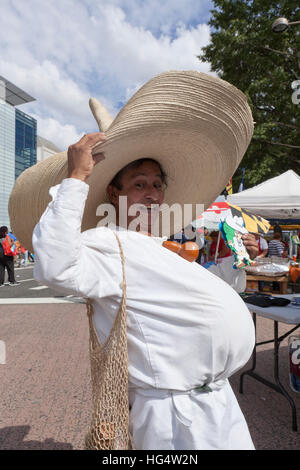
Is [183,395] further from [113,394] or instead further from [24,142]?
[24,142]

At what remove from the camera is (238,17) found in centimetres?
1124

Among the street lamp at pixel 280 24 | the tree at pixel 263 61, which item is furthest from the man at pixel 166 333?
the tree at pixel 263 61

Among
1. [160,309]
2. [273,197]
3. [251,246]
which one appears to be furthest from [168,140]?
[273,197]

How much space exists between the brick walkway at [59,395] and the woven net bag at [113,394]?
144cm

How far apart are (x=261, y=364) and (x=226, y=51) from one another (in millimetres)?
11154

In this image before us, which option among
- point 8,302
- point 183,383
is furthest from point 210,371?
point 8,302

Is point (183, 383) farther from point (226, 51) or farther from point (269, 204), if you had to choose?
point (226, 51)

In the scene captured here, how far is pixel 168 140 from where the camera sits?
55.4 inches

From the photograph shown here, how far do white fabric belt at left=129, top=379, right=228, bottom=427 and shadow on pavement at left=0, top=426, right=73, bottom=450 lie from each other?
159 cm

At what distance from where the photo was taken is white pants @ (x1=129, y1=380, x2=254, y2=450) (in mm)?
974

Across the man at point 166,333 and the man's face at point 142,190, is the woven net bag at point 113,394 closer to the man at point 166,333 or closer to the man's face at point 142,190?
the man at point 166,333

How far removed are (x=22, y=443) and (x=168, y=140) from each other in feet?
7.67

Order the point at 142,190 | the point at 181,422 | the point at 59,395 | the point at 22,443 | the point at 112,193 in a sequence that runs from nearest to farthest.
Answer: the point at 181,422, the point at 142,190, the point at 112,193, the point at 22,443, the point at 59,395

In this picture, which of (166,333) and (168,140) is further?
(168,140)
